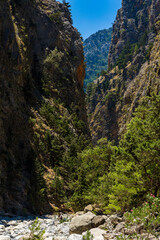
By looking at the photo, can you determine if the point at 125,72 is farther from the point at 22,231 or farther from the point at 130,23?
the point at 22,231

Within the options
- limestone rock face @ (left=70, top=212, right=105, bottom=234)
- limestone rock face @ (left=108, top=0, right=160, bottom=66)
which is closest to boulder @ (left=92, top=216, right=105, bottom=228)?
limestone rock face @ (left=70, top=212, right=105, bottom=234)

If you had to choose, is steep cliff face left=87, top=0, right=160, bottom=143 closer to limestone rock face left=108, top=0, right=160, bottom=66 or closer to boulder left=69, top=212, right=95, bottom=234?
limestone rock face left=108, top=0, right=160, bottom=66

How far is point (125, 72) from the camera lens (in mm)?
113125

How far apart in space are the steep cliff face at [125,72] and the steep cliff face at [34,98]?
123 feet

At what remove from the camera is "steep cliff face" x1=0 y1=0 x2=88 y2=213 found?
65.6ft

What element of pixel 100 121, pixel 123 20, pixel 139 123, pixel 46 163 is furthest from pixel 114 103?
pixel 139 123

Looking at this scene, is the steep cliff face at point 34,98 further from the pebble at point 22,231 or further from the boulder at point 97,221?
the boulder at point 97,221

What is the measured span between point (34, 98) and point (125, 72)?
282 feet

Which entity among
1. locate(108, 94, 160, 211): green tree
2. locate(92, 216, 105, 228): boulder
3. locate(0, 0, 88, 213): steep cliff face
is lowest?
locate(92, 216, 105, 228): boulder

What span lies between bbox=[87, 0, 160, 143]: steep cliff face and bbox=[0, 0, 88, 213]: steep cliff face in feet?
123

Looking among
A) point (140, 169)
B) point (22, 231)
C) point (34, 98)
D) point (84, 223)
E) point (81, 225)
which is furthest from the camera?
point (34, 98)

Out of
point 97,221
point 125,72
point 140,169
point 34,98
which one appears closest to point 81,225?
point 97,221

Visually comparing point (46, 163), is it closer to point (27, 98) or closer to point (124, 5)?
point (27, 98)

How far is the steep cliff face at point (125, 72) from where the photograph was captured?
3637 inches
